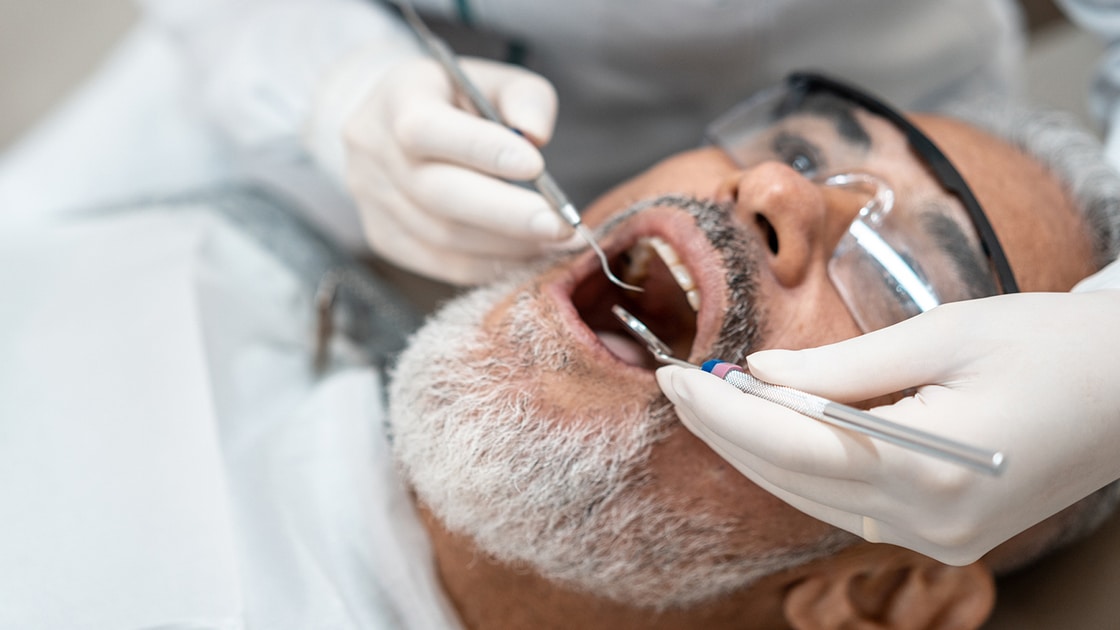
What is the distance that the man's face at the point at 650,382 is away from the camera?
0.80 meters

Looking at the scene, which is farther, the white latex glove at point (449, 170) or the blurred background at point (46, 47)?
the blurred background at point (46, 47)

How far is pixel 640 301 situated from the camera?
99cm

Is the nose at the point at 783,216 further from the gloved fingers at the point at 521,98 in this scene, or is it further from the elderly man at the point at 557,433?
the gloved fingers at the point at 521,98

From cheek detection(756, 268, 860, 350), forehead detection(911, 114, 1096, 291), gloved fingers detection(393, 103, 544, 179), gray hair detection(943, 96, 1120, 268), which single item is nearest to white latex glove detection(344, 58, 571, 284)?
gloved fingers detection(393, 103, 544, 179)

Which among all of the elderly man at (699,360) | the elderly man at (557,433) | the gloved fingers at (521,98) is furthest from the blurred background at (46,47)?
the elderly man at (699,360)

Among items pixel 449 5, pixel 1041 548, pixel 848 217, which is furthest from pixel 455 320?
pixel 1041 548

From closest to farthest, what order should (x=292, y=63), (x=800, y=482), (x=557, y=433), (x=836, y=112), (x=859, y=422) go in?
(x=859, y=422) → (x=800, y=482) → (x=557, y=433) → (x=836, y=112) → (x=292, y=63)

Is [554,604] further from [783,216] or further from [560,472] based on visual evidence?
[783,216]

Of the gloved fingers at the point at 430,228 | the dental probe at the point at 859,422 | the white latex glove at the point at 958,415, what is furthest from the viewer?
the gloved fingers at the point at 430,228

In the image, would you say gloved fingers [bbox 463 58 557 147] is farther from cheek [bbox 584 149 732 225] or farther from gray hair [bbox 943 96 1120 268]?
gray hair [bbox 943 96 1120 268]

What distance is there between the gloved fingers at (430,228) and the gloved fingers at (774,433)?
1.15 feet

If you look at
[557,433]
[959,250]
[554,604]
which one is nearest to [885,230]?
[959,250]

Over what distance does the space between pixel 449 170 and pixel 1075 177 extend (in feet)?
2.44

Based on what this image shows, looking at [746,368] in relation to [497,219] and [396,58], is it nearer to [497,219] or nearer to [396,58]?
[497,219]
